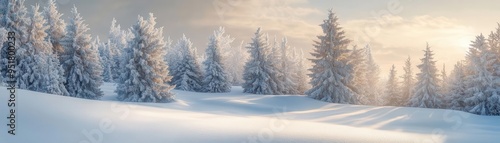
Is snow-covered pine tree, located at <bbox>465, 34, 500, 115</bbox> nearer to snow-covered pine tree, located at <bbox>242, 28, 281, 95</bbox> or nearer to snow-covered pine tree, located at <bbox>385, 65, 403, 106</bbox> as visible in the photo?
snow-covered pine tree, located at <bbox>385, 65, 403, 106</bbox>

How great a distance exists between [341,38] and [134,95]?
18222 millimetres

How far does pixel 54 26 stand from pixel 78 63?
4234 millimetres

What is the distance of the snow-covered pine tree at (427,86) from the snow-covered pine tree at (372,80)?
503cm

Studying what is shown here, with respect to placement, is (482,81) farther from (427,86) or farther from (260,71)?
(260,71)

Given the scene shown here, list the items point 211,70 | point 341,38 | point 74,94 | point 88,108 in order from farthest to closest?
1. point 211,70
2. point 341,38
3. point 74,94
4. point 88,108

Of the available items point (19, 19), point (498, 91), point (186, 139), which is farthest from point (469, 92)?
point (19, 19)

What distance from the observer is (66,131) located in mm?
6137

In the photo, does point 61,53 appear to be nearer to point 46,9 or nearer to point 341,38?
point 46,9

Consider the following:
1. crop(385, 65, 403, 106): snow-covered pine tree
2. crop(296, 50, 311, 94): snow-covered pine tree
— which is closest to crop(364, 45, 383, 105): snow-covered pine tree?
crop(385, 65, 403, 106): snow-covered pine tree

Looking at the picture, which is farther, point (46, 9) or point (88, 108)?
point (46, 9)

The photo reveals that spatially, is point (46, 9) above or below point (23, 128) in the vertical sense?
above

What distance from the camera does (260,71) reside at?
40219mm

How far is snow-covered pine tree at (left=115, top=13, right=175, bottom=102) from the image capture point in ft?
82.7

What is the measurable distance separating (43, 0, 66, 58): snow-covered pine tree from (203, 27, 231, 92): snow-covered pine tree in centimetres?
1757
